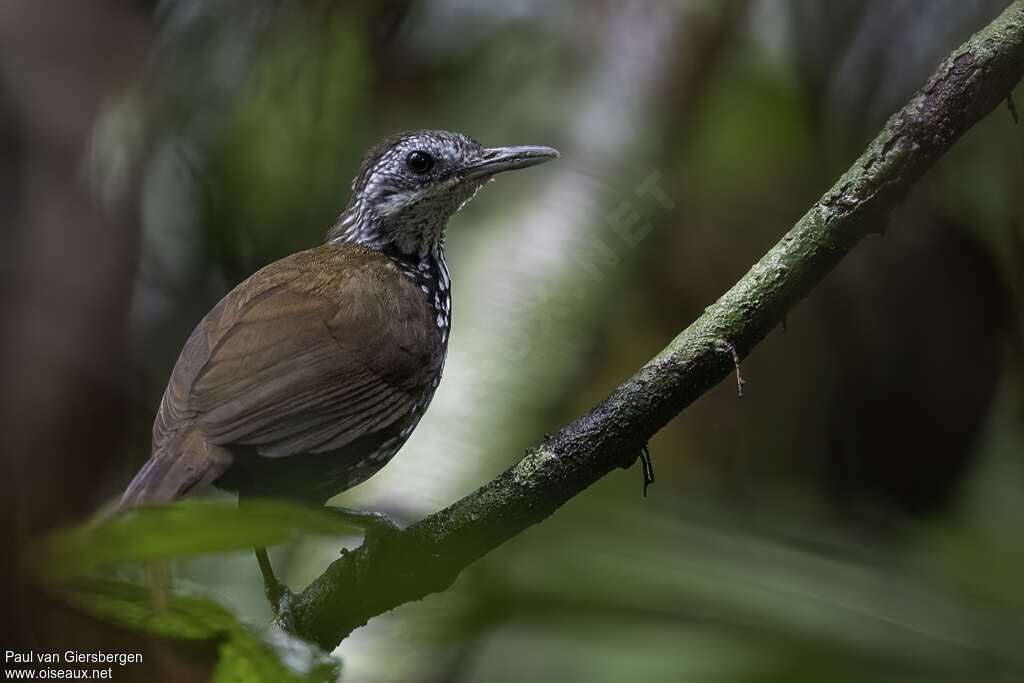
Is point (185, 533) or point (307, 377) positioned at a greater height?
point (185, 533)

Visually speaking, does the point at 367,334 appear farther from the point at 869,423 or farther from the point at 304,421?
the point at 869,423

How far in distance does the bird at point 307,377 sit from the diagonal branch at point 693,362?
175 mm

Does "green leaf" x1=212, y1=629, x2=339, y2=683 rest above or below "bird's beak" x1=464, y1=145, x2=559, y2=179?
below

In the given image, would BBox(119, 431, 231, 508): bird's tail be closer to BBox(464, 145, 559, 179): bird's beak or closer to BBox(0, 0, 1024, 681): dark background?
BBox(0, 0, 1024, 681): dark background

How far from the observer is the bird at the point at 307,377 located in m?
1.75

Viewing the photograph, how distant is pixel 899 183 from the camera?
5.28ft

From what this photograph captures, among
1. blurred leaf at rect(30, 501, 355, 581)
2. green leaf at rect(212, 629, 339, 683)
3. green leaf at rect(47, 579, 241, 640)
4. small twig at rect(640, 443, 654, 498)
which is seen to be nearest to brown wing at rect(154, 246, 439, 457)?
small twig at rect(640, 443, 654, 498)

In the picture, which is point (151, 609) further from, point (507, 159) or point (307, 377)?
point (507, 159)

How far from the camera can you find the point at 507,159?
98.7 inches

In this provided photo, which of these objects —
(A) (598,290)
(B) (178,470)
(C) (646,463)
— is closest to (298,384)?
(B) (178,470)

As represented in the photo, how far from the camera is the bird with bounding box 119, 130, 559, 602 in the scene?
175cm

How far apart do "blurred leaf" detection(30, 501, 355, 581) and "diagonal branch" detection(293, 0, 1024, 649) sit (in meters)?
1.06

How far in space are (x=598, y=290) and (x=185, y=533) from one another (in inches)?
84.3

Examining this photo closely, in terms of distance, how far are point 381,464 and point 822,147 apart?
1.97 metres
